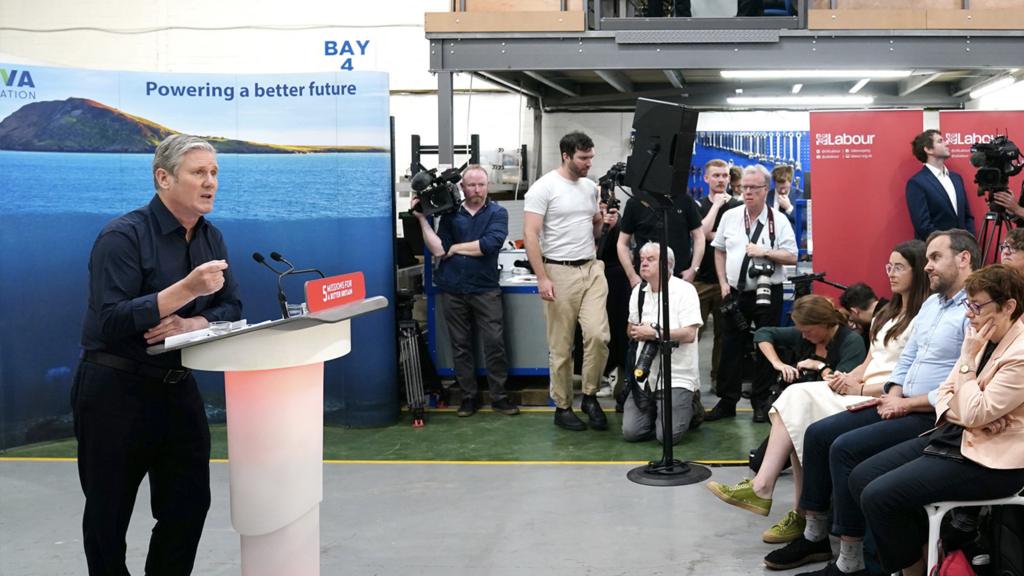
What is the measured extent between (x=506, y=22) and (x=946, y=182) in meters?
3.07

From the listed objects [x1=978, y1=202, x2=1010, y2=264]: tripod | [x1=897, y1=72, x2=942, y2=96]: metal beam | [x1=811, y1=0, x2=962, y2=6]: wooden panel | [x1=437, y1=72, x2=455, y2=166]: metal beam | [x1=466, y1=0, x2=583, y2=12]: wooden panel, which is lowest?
[x1=978, y1=202, x2=1010, y2=264]: tripod

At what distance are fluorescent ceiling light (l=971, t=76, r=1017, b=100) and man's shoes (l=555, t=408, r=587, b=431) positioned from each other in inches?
202

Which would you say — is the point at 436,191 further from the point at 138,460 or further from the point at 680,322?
the point at 138,460

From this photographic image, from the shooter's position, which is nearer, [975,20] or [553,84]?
[975,20]

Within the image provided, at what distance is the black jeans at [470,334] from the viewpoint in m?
6.72

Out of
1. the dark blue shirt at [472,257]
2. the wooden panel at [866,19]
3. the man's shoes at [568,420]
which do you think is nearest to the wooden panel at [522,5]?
the dark blue shirt at [472,257]

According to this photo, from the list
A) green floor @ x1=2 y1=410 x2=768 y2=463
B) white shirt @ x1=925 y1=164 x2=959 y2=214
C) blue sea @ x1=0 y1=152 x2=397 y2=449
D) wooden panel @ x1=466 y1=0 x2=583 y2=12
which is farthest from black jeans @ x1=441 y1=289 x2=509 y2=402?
white shirt @ x1=925 y1=164 x2=959 y2=214

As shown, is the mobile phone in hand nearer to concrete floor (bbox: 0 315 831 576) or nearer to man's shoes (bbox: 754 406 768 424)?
concrete floor (bbox: 0 315 831 576)

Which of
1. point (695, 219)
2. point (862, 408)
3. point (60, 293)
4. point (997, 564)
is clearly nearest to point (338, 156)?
point (60, 293)

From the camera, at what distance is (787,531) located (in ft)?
13.6

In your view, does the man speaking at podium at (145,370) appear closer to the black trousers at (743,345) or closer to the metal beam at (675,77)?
the black trousers at (743,345)

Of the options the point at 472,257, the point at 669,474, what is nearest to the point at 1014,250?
the point at 669,474

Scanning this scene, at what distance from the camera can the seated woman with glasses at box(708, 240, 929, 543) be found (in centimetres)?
411

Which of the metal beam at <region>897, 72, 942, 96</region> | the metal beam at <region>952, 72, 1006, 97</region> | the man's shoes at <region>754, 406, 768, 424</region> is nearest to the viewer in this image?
the man's shoes at <region>754, 406, 768, 424</region>
